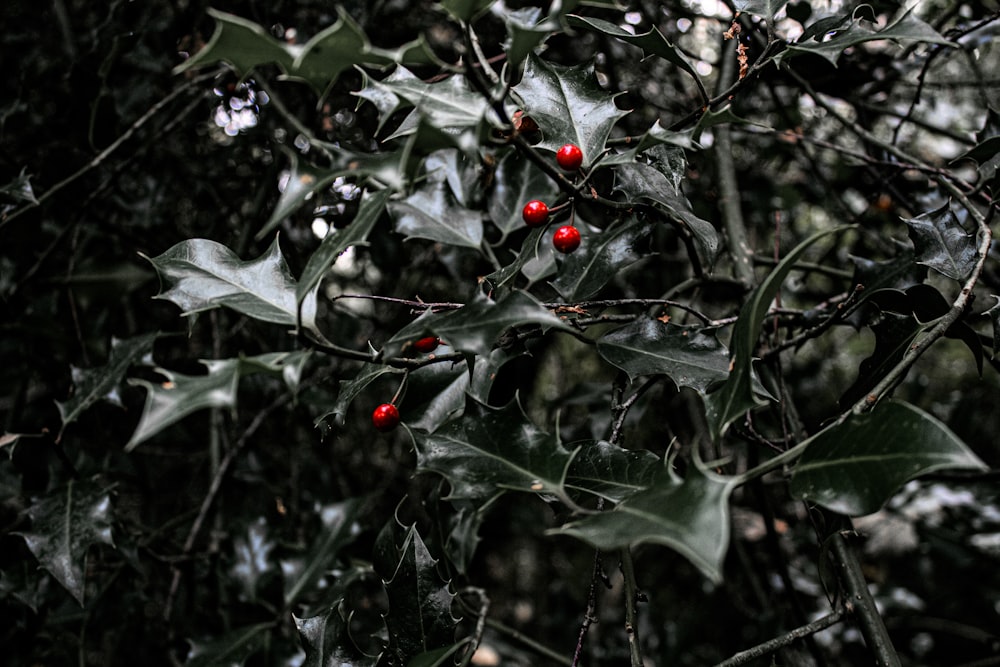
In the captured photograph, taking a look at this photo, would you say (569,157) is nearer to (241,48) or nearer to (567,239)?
(567,239)

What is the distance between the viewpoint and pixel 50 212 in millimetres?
1437

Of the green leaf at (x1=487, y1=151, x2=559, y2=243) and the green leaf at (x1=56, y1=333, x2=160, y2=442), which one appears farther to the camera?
the green leaf at (x1=56, y1=333, x2=160, y2=442)

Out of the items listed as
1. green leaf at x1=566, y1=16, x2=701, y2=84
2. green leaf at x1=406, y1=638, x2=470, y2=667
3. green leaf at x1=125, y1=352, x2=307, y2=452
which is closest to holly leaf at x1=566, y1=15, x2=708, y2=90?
green leaf at x1=566, y1=16, x2=701, y2=84

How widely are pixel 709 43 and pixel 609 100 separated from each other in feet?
4.75

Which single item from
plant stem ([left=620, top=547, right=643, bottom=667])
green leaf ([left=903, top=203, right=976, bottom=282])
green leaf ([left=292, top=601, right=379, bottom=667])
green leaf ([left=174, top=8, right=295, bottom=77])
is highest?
green leaf ([left=174, top=8, right=295, bottom=77])

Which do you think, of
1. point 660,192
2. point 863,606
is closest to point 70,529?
point 660,192

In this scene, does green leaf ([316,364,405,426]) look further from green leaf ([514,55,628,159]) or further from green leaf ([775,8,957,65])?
green leaf ([775,8,957,65])

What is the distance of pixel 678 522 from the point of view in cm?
41

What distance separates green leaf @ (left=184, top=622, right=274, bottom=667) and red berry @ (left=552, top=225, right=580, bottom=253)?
75 cm

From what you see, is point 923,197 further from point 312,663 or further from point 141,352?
point 141,352

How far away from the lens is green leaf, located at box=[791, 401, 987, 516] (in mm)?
434

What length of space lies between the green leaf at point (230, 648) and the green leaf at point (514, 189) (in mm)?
721

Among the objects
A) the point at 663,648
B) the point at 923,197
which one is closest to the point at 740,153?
→ the point at 923,197

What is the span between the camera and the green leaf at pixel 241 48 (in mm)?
452
